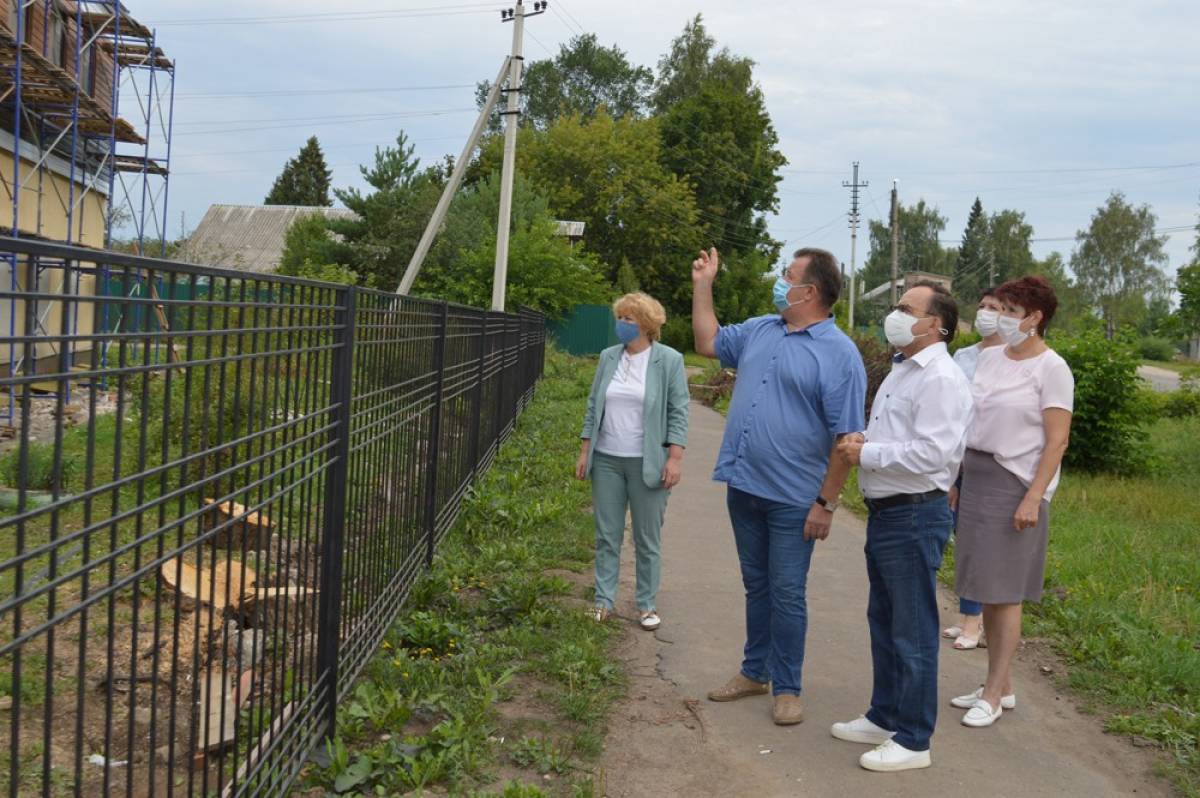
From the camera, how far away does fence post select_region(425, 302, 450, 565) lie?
6.32 metres

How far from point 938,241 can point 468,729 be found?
9793 centimetres

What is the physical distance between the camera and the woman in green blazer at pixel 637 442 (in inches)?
231

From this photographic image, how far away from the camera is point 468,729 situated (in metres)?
4.11

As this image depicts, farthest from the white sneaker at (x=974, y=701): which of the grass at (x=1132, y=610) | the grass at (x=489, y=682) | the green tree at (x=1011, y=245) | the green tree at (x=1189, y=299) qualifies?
the green tree at (x=1011, y=245)

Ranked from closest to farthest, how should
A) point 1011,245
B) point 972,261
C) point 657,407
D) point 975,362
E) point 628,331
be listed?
1. point 975,362
2. point 657,407
3. point 628,331
4. point 1011,245
5. point 972,261

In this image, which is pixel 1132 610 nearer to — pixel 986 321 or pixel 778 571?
pixel 986 321

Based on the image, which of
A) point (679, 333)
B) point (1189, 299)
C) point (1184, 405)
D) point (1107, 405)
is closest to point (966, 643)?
point (1107, 405)

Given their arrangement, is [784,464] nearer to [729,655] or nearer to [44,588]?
[729,655]

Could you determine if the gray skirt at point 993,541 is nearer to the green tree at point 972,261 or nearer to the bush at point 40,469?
the bush at point 40,469

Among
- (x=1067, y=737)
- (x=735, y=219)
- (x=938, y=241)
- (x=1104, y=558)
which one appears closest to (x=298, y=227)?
(x=735, y=219)

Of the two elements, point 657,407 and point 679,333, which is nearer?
point 657,407

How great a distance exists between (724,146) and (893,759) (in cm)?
5116

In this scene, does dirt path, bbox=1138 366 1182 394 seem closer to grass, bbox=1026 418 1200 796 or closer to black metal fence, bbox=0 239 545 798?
grass, bbox=1026 418 1200 796

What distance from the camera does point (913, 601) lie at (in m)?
4.16
